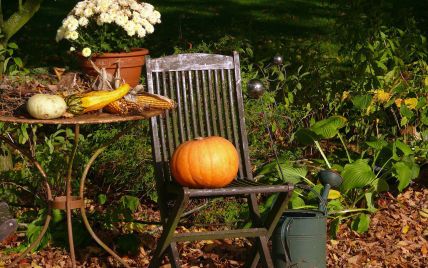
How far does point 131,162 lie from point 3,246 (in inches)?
39.7

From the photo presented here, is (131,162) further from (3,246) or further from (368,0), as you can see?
(368,0)

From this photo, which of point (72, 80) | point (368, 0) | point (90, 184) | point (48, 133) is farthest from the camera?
point (368, 0)

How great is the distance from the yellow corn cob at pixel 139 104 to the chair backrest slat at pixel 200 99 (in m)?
0.35

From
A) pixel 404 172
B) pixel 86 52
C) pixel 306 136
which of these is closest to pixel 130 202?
pixel 306 136

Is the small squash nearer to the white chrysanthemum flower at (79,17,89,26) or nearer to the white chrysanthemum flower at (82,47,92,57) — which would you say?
the white chrysanthemum flower at (82,47,92,57)

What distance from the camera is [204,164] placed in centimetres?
427

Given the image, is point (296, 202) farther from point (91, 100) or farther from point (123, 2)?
point (123, 2)

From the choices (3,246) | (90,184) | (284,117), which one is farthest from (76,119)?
(284,117)

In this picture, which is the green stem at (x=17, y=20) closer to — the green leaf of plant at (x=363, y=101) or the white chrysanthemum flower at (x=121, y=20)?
the white chrysanthemum flower at (x=121, y=20)

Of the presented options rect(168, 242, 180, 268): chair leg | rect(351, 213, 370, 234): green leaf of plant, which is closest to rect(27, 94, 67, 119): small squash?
rect(168, 242, 180, 268): chair leg

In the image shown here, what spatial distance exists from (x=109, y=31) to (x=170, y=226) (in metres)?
3.17

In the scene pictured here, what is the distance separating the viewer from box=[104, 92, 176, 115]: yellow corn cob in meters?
4.32

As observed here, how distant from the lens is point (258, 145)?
6.14 meters

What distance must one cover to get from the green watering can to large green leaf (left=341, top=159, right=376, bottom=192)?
76 centimetres
